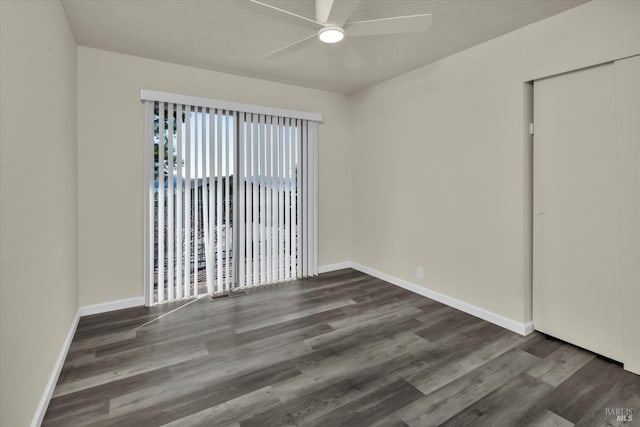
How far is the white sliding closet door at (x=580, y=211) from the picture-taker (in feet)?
7.34

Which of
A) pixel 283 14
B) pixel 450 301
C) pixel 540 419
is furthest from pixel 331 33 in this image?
pixel 450 301

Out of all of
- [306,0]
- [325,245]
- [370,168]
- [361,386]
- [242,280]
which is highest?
[306,0]

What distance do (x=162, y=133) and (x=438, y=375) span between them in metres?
3.42

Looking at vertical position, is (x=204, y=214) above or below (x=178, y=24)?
below

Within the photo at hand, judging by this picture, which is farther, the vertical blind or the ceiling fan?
the vertical blind

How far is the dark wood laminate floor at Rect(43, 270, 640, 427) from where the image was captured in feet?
5.84

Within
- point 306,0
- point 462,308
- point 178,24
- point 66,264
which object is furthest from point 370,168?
point 66,264

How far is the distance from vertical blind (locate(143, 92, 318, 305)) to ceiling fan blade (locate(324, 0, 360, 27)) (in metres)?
2.09

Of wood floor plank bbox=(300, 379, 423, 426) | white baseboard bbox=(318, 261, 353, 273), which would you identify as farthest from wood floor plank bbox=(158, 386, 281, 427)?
white baseboard bbox=(318, 261, 353, 273)

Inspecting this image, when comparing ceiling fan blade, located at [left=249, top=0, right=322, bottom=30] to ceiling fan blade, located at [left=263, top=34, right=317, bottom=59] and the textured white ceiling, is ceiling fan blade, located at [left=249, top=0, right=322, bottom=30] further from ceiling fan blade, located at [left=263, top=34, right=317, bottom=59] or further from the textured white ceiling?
ceiling fan blade, located at [left=263, top=34, right=317, bottom=59]

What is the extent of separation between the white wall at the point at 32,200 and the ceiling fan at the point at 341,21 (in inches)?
48.6

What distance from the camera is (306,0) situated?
2244 mm

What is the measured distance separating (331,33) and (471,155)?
186 cm

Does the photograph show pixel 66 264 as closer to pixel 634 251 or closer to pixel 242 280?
pixel 242 280
